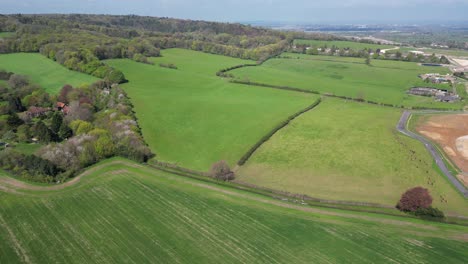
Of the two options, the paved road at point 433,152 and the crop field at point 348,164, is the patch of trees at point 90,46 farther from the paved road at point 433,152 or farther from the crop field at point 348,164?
the paved road at point 433,152

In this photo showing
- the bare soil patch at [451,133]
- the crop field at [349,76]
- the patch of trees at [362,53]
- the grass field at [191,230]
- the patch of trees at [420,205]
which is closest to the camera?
the grass field at [191,230]

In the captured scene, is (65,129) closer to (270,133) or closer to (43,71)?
(270,133)

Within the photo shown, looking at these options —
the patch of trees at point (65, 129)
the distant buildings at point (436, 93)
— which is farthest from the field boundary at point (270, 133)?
the distant buildings at point (436, 93)

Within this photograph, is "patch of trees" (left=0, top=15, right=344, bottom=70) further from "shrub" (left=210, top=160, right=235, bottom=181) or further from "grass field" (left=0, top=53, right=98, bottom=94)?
"shrub" (left=210, top=160, right=235, bottom=181)

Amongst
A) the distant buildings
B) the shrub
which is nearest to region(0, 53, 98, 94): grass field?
the shrub

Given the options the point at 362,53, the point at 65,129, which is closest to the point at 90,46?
the point at 65,129

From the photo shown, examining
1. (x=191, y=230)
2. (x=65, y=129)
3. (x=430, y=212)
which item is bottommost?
(x=191, y=230)

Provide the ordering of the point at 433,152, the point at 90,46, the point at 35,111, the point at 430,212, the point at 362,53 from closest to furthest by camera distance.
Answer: the point at 430,212 < the point at 433,152 < the point at 35,111 < the point at 90,46 < the point at 362,53
